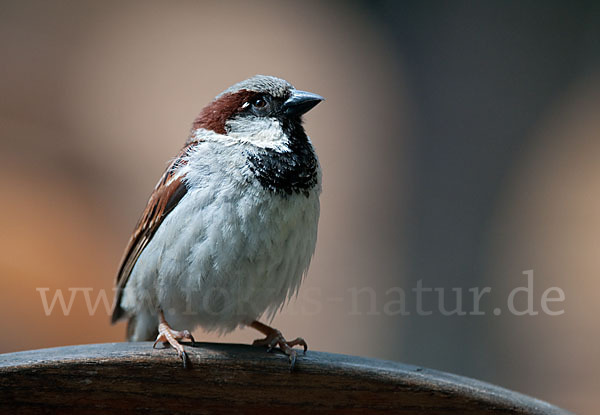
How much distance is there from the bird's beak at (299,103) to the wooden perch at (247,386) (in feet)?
2.29

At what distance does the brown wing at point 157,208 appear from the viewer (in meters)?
1.83

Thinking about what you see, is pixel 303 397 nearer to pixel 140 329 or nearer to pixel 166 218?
pixel 166 218

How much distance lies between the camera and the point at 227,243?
1.69m

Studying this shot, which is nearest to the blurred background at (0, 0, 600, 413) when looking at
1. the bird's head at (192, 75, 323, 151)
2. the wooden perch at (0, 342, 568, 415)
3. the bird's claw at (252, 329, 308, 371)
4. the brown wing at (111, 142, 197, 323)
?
the brown wing at (111, 142, 197, 323)

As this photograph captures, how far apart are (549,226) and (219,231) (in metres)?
2.05

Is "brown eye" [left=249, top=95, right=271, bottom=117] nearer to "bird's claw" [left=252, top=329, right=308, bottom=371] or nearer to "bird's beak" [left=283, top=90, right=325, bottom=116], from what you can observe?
"bird's beak" [left=283, top=90, right=325, bottom=116]

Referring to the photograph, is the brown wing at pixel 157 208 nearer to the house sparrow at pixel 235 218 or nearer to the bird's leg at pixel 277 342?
the house sparrow at pixel 235 218

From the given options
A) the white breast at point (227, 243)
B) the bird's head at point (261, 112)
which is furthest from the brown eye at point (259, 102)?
the white breast at point (227, 243)

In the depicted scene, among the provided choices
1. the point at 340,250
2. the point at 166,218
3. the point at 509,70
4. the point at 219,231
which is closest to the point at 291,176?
the point at 219,231

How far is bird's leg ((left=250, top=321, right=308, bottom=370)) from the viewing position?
154 cm

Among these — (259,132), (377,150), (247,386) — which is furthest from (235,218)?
(377,150)

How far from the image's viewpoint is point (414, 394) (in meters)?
1.37

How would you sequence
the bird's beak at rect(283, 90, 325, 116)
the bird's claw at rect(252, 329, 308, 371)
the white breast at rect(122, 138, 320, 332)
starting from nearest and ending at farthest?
1. the bird's claw at rect(252, 329, 308, 371)
2. the white breast at rect(122, 138, 320, 332)
3. the bird's beak at rect(283, 90, 325, 116)

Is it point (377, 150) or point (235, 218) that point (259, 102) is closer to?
point (235, 218)
